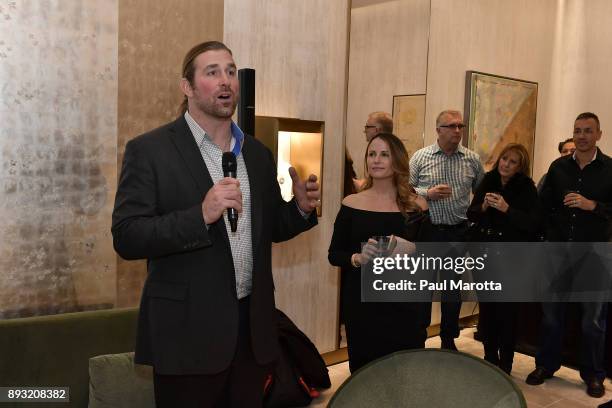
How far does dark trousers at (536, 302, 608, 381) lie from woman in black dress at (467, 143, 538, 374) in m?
0.28

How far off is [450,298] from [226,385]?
2840 mm

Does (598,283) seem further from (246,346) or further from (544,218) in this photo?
(246,346)

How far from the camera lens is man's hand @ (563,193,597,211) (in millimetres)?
3836

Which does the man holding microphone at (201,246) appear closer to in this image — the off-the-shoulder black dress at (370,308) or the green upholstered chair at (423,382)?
the green upholstered chair at (423,382)

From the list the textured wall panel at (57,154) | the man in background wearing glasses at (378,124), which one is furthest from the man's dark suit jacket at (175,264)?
the man in background wearing glasses at (378,124)

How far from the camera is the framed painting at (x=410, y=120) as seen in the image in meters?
4.77

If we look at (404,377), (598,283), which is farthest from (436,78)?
(404,377)

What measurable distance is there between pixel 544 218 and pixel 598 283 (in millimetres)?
619

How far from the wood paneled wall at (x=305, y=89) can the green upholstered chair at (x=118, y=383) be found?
1.39 metres

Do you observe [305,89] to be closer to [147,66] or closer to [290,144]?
[290,144]

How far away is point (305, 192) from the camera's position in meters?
1.96

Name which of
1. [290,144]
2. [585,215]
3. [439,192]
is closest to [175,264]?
[290,144]

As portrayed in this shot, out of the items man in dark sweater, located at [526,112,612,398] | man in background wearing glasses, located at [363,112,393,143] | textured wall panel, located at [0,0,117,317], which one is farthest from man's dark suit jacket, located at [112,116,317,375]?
man in dark sweater, located at [526,112,612,398]

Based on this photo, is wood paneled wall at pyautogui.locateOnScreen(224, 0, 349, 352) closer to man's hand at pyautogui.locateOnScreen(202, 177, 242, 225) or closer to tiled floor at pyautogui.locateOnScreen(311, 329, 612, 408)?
tiled floor at pyautogui.locateOnScreen(311, 329, 612, 408)
